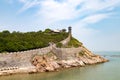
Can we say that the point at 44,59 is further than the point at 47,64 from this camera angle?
Yes

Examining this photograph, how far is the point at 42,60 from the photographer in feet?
162

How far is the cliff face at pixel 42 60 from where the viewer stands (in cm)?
4391

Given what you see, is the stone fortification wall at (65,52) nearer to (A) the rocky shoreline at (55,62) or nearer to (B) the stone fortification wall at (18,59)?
(A) the rocky shoreline at (55,62)

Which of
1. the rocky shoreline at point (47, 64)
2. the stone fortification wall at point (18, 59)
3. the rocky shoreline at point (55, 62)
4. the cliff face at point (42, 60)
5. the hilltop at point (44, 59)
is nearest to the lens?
the stone fortification wall at point (18, 59)

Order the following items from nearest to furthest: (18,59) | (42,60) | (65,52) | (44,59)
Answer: (18,59) → (42,60) → (44,59) → (65,52)

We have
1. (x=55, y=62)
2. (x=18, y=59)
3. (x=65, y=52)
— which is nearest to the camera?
(x=18, y=59)

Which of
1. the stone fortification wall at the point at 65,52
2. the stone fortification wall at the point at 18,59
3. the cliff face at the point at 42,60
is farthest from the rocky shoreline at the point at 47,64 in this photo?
the stone fortification wall at the point at 65,52

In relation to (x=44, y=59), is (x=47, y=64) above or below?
below

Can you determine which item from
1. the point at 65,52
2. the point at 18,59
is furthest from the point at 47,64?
the point at 65,52

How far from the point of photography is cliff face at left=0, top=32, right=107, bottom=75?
1729 inches

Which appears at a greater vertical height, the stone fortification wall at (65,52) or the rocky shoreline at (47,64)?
the stone fortification wall at (65,52)

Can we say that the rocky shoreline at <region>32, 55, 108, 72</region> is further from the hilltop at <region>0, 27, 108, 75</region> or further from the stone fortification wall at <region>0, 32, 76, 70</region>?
the stone fortification wall at <region>0, 32, 76, 70</region>

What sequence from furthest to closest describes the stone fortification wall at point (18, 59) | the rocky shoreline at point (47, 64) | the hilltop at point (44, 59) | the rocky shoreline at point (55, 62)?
the rocky shoreline at point (55, 62) → the rocky shoreline at point (47, 64) → the hilltop at point (44, 59) → the stone fortification wall at point (18, 59)

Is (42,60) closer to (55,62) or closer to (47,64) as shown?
(47,64)
